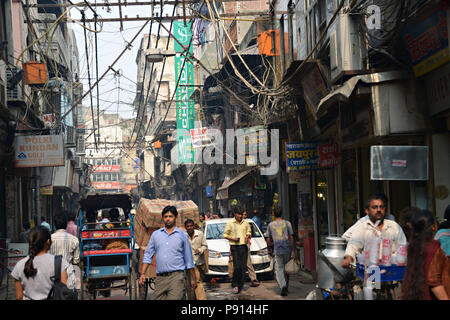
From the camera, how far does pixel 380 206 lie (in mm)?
6758

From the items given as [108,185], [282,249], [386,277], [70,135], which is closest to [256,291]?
[282,249]

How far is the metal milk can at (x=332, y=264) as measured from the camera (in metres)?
7.11

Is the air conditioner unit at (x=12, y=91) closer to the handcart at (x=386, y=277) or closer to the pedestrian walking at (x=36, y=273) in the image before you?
the pedestrian walking at (x=36, y=273)

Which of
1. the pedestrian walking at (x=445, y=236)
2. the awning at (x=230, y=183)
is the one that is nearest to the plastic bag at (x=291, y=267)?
the pedestrian walking at (x=445, y=236)

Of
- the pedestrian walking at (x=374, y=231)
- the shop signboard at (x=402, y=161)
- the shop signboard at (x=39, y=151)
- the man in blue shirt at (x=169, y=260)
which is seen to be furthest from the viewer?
the shop signboard at (x=39, y=151)

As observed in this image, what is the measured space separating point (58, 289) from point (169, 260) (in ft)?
7.60

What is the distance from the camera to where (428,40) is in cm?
880

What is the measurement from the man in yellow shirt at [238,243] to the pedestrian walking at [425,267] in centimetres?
800

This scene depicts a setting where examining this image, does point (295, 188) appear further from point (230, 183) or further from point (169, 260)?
point (169, 260)

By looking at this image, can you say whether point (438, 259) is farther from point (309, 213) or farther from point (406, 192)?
point (309, 213)

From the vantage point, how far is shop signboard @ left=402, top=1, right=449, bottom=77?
328 inches

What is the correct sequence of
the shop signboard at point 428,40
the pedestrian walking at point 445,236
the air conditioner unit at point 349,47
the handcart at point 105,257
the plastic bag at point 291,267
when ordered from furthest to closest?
1. the plastic bag at point 291,267
2. the handcart at point 105,257
3. the air conditioner unit at point 349,47
4. the shop signboard at point 428,40
5. the pedestrian walking at point 445,236

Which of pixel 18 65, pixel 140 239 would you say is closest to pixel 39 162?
pixel 18 65

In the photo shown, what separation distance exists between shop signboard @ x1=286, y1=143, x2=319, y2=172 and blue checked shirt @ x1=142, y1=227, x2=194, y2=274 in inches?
292
